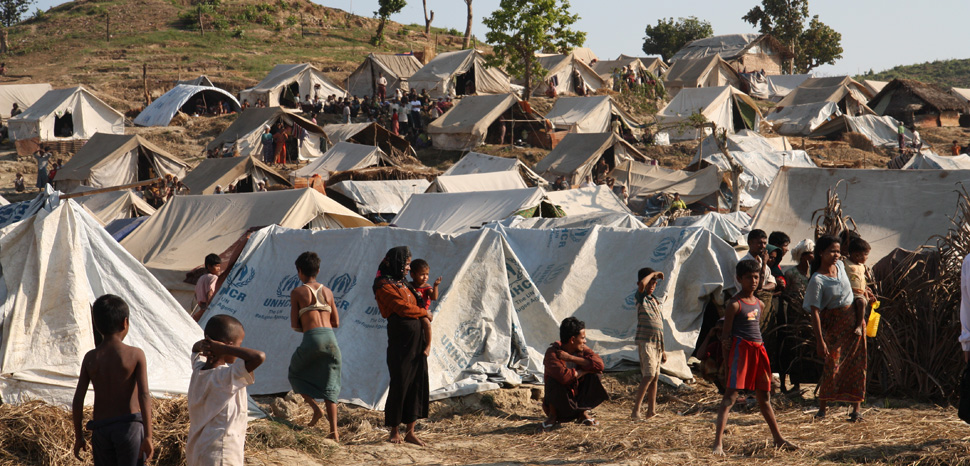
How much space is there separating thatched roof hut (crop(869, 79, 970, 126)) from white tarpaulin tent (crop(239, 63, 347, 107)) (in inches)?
902

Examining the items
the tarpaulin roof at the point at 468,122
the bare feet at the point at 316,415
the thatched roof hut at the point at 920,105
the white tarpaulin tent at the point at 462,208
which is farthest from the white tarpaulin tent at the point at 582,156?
the bare feet at the point at 316,415

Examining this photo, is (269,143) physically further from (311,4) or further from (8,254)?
(311,4)

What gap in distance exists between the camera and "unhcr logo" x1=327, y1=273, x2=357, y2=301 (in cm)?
771

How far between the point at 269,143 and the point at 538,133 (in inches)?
353

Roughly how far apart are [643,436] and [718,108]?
29.6 metres

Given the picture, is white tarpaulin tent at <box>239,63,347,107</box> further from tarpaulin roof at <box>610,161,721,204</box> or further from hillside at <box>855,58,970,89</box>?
hillside at <box>855,58,970,89</box>

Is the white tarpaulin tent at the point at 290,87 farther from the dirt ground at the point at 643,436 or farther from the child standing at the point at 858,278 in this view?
the child standing at the point at 858,278

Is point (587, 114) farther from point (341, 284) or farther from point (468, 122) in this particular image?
point (341, 284)

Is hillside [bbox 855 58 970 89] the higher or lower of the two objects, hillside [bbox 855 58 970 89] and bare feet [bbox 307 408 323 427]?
the higher

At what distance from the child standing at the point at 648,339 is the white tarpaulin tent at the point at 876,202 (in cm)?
357

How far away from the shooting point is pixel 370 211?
19672 mm

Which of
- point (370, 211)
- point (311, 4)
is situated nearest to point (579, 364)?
point (370, 211)

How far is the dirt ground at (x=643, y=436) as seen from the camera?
4988 mm

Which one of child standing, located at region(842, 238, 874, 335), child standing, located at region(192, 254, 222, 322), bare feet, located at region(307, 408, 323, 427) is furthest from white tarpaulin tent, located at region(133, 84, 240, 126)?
child standing, located at region(842, 238, 874, 335)
